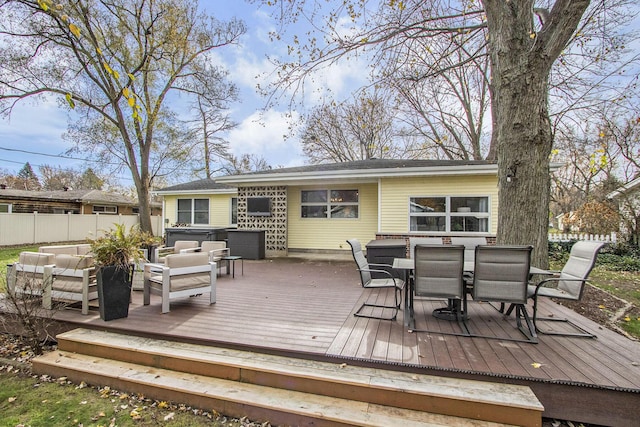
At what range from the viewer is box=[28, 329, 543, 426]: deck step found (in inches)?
83.1

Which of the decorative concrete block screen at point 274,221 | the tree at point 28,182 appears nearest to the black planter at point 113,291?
the decorative concrete block screen at point 274,221

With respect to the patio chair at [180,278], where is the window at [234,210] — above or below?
above

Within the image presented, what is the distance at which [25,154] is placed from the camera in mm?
19688

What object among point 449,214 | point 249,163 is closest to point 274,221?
point 449,214

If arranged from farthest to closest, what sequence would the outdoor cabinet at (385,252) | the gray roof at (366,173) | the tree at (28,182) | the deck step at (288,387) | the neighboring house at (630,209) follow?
the tree at (28,182)
the neighboring house at (630,209)
the gray roof at (366,173)
the outdoor cabinet at (385,252)
the deck step at (288,387)

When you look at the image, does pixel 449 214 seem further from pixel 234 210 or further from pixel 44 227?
pixel 44 227

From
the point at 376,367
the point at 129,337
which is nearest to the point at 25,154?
the point at 129,337

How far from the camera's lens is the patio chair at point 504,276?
9.74 ft

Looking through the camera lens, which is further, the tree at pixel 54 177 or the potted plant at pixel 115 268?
the tree at pixel 54 177

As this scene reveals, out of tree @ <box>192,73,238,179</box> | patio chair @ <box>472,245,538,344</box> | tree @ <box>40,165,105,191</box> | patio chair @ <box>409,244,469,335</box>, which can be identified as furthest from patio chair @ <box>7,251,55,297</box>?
tree @ <box>40,165,105,191</box>

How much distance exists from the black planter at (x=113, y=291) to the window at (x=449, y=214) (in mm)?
6985

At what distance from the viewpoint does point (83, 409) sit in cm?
249

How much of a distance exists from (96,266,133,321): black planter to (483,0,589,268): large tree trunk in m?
5.79

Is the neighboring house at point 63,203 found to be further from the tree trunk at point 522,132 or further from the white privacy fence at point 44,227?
the tree trunk at point 522,132
